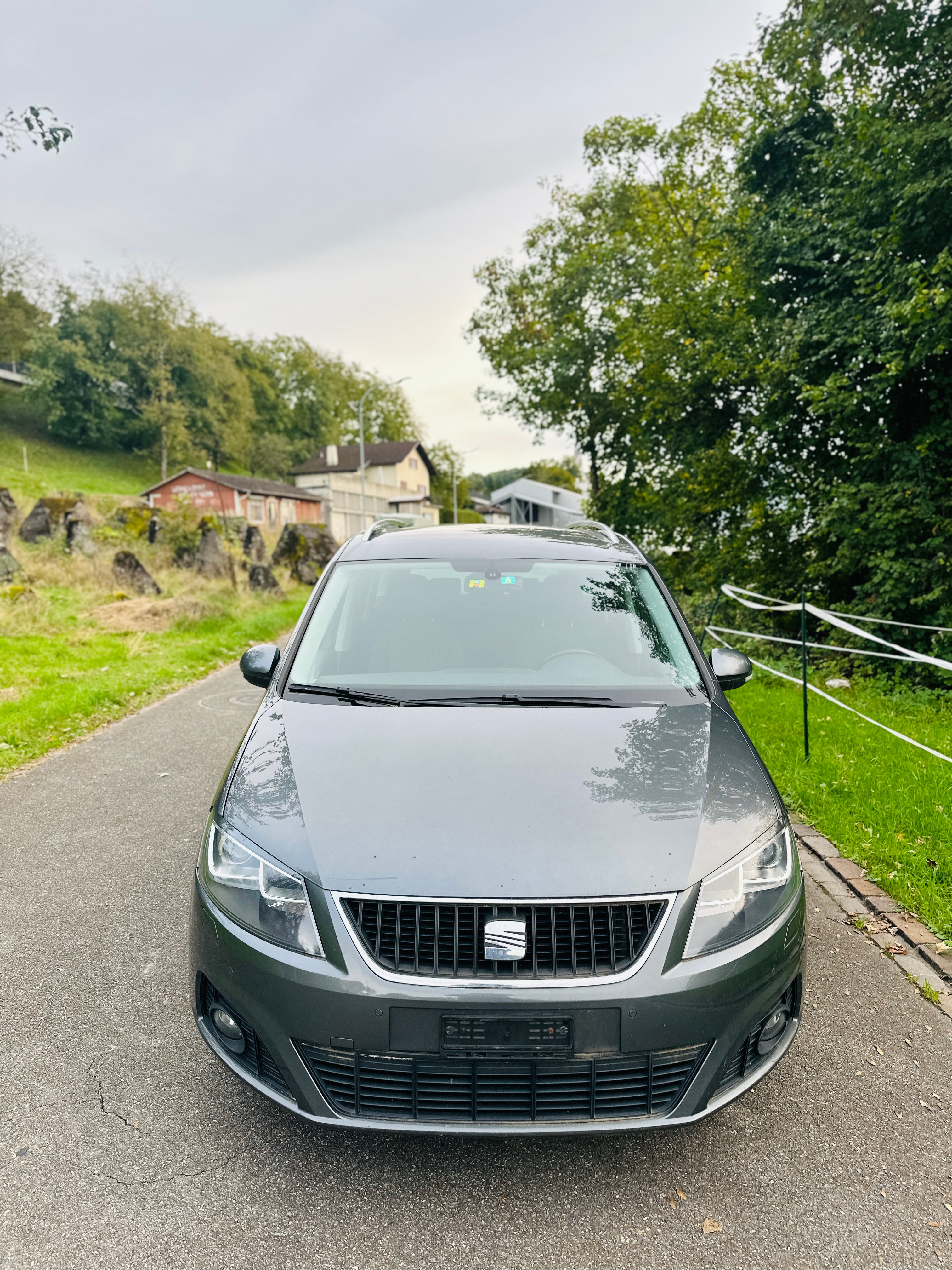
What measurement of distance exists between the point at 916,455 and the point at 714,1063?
29.3ft

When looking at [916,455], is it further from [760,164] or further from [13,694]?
[13,694]

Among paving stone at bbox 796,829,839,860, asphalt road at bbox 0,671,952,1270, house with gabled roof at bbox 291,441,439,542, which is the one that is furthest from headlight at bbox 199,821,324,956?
house with gabled roof at bbox 291,441,439,542

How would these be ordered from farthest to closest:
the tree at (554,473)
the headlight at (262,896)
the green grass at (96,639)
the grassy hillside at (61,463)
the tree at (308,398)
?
the tree at (554,473)
the tree at (308,398)
the grassy hillside at (61,463)
the green grass at (96,639)
the headlight at (262,896)

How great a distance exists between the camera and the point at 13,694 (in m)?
8.38

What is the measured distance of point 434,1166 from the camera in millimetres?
2309

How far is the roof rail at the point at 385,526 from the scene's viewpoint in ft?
14.4

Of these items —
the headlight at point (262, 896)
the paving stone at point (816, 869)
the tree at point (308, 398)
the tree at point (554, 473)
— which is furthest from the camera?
the tree at point (554, 473)

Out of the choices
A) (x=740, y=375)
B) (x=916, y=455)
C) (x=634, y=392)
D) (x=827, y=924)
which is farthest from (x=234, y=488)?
(x=827, y=924)

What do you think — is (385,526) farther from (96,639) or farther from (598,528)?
(96,639)

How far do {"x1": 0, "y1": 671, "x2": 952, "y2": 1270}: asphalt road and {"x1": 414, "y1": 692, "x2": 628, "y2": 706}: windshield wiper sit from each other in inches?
53.9

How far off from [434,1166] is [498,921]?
836 millimetres

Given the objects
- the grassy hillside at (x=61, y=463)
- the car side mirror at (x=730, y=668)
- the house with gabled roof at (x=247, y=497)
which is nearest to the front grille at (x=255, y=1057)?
the car side mirror at (x=730, y=668)

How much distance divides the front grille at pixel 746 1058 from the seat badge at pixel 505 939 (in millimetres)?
668

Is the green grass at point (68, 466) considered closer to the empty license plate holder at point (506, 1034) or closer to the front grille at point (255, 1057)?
the front grille at point (255, 1057)
